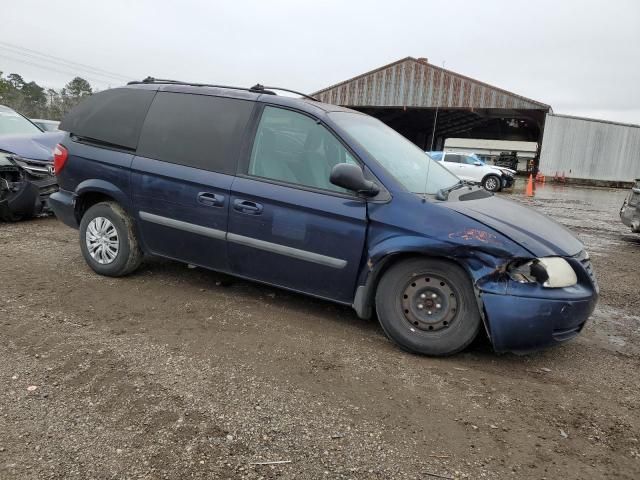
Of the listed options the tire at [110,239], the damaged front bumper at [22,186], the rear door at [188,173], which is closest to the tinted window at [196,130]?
the rear door at [188,173]

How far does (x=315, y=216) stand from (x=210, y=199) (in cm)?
96

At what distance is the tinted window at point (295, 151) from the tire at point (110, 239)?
57.9 inches

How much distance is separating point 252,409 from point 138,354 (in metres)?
1.03

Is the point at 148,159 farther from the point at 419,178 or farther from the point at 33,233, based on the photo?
the point at 33,233

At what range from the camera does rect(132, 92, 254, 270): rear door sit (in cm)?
417

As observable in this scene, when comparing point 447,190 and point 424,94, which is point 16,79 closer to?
point 424,94

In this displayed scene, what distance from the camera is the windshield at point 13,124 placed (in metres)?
8.38

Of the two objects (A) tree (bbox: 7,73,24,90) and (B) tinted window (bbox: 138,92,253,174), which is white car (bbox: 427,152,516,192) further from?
(A) tree (bbox: 7,73,24,90)

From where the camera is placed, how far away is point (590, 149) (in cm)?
2933

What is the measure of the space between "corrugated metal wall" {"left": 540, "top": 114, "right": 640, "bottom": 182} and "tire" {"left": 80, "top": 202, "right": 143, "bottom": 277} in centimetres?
2909

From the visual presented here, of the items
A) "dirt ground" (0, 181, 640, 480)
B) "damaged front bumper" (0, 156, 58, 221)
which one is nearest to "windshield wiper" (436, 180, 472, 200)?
"dirt ground" (0, 181, 640, 480)

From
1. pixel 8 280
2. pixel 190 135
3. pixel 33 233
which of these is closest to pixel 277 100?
pixel 190 135

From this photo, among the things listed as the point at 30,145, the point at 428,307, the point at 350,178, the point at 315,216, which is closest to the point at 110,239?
the point at 315,216

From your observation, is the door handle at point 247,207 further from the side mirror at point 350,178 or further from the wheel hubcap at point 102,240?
the wheel hubcap at point 102,240
